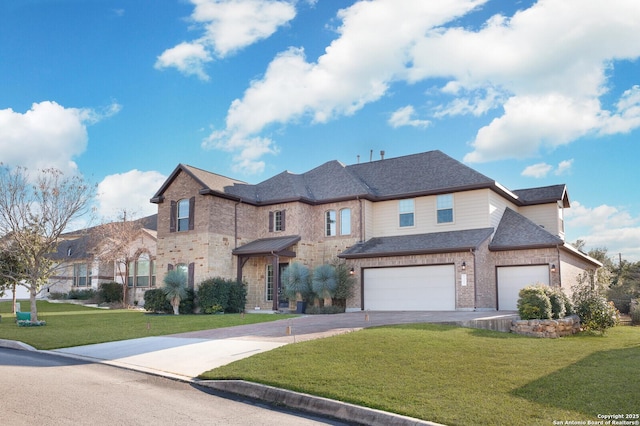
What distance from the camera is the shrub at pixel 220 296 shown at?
26484 millimetres

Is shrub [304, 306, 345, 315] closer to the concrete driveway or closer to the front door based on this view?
the front door

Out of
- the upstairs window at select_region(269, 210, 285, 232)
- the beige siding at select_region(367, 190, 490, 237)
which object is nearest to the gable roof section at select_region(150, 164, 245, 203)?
the upstairs window at select_region(269, 210, 285, 232)

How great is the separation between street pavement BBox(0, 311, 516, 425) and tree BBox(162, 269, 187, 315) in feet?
27.4

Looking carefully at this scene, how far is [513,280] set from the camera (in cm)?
2423

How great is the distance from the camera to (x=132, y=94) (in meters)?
21.1

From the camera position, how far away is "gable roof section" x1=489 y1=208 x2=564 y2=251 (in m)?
23.4

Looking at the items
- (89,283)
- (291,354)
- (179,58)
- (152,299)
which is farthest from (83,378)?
(89,283)

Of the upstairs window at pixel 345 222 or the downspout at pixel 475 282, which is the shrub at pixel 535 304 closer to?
the downspout at pixel 475 282

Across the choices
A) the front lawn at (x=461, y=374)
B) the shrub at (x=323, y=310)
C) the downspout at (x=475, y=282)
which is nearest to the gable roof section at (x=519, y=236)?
the downspout at (x=475, y=282)

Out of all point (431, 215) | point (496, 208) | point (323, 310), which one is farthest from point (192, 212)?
point (496, 208)

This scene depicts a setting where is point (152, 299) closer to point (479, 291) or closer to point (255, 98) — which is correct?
point (255, 98)

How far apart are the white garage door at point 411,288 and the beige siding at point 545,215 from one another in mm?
8107

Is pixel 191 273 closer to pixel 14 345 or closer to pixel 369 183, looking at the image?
pixel 369 183

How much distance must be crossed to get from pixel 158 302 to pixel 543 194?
2093 cm
